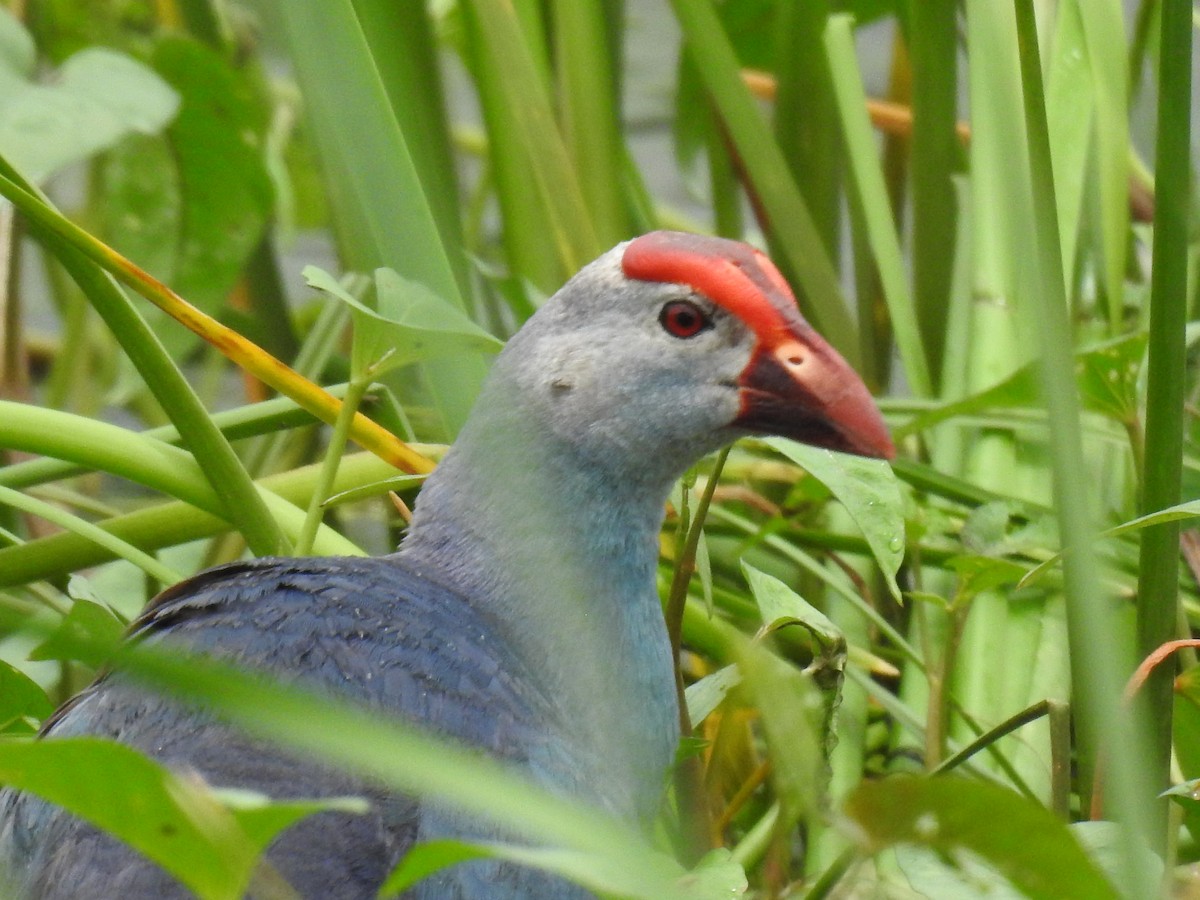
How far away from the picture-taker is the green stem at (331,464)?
35.5 inches

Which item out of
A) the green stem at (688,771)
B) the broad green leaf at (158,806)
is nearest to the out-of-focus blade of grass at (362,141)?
the green stem at (688,771)

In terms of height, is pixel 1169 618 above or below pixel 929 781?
below

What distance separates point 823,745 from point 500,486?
0.27m

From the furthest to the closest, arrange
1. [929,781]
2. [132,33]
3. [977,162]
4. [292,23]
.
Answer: [132,33] → [977,162] → [292,23] → [929,781]

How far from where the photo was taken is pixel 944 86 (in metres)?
1.52

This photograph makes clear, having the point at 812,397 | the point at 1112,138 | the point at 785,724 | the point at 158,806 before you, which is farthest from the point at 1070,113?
the point at 158,806

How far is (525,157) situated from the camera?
54.4 inches

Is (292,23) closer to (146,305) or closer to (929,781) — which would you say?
(929,781)

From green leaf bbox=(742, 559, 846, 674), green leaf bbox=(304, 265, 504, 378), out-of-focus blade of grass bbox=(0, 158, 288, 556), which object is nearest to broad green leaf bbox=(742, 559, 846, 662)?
green leaf bbox=(742, 559, 846, 674)

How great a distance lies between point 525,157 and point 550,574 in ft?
1.85

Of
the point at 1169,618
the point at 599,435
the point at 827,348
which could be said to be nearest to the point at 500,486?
the point at 599,435

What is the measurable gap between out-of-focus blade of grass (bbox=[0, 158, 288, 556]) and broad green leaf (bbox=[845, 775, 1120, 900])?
53 cm

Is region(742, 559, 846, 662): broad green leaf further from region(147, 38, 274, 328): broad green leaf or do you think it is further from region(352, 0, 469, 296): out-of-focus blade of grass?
region(147, 38, 274, 328): broad green leaf

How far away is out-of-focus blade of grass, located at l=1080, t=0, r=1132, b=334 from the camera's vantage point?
52.4 inches
